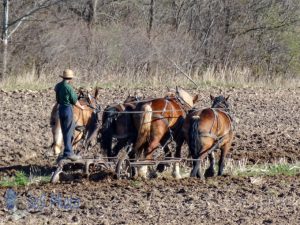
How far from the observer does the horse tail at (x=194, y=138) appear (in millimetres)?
11445

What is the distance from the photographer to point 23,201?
9031 mm

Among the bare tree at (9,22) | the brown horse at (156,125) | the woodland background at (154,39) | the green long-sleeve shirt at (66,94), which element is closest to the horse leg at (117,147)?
the brown horse at (156,125)

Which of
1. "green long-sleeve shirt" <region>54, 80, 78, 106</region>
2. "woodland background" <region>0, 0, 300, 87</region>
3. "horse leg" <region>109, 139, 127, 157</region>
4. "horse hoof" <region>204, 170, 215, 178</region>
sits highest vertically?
"woodland background" <region>0, 0, 300, 87</region>

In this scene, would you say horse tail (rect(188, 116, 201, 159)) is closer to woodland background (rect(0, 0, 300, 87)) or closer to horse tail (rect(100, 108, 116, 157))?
horse tail (rect(100, 108, 116, 157))

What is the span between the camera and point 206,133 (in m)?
11.5

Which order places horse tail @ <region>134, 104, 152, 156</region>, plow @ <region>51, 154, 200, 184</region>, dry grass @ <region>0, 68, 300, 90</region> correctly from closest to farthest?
plow @ <region>51, 154, 200, 184</region> → horse tail @ <region>134, 104, 152, 156</region> → dry grass @ <region>0, 68, 300, 90</region>

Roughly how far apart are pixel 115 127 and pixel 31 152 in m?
2.22

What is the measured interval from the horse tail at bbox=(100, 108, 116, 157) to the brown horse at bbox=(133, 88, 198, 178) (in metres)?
0.53

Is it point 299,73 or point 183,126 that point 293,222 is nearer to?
point 183,126

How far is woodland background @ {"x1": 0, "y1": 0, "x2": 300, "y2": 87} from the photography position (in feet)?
82.7

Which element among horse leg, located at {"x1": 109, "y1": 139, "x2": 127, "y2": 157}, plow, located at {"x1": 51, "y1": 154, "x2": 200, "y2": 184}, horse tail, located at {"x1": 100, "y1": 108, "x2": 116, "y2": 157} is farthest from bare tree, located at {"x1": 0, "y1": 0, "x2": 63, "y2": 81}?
plow, located at {"x1": 51, "y1": 154, "x2": 200, "y2": 184}

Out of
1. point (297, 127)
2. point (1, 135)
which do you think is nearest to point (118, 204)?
point (1, 135)

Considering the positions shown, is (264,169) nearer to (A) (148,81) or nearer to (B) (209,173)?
(B) (209,173)

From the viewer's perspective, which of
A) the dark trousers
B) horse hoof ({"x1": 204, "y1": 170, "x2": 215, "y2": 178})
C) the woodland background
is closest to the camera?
the dark trousers
